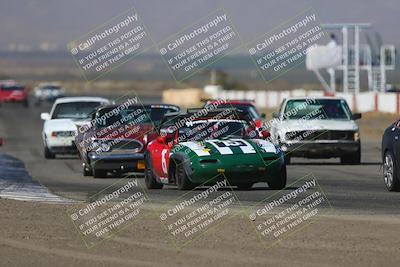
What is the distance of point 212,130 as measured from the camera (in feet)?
66.3

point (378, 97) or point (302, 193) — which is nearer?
point (302, 193)

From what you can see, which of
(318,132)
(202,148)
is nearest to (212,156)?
(202,148)

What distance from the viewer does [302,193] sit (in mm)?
18594

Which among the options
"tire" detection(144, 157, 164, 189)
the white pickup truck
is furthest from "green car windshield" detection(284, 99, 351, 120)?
"tire" detection(144, 157, 164, 189)

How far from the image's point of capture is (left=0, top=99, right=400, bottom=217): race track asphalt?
17.2 metres

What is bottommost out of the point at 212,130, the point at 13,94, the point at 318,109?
the point at 13,94

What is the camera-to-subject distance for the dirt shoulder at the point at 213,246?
11789mm

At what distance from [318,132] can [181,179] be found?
888 centimetres

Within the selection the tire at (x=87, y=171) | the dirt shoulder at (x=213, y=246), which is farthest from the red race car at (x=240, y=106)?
the dirt shoulder at (x=213, y=246)

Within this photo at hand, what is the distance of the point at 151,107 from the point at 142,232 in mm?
11428

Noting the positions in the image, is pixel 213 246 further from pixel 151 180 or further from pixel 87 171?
pixel 87 171

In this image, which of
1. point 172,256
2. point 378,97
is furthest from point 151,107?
point 378,97

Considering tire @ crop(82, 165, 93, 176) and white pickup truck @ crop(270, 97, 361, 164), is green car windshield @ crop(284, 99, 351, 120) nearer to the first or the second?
white pickup truck @ crop(270, 97, 361, 164)

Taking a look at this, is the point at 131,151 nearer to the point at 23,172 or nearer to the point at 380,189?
the point at 23,172
